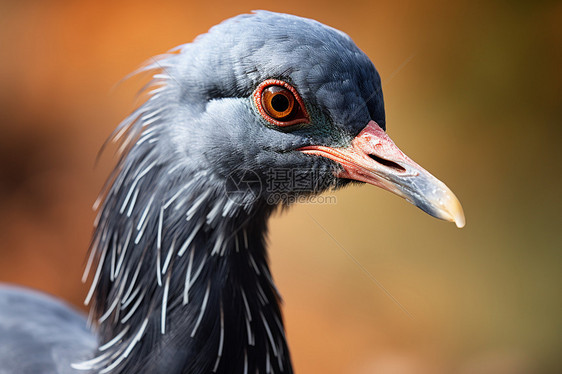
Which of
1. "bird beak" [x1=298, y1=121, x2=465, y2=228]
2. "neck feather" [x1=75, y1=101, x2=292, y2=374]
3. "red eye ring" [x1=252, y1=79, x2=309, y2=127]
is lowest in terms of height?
"neck feather" [x1=75, y1=101, x2=292, y2=374]

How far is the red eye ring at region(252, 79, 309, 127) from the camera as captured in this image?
1.92 meters

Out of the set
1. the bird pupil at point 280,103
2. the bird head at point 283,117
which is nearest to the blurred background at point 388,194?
the bird head at point 283,117

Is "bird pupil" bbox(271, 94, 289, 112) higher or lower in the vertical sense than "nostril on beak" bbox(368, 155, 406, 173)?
higher

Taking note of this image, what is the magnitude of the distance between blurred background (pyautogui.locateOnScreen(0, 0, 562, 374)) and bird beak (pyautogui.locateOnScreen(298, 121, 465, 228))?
346 cm

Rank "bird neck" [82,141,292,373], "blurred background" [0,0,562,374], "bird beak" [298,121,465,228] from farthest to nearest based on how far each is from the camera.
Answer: "blurred background" [0,0,562,374]
"bird neck" [82,141,292,373]
"bird beak" [298,121,465,228]

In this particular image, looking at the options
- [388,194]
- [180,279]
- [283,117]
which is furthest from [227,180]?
[388,194]

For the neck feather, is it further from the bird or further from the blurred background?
the blurred background

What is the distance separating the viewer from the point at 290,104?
1942 mm

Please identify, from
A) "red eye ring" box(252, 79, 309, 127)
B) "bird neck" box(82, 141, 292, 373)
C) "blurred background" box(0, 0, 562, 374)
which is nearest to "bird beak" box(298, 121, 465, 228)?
"red eye ring" box(252, 79, 309, 127)

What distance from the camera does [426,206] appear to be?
1.88 meters

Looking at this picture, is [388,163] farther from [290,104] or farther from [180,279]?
[180,279]

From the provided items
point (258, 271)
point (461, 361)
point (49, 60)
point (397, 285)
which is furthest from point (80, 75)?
point (461, 361)

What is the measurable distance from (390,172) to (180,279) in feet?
3.09

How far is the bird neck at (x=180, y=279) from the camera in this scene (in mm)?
2092
